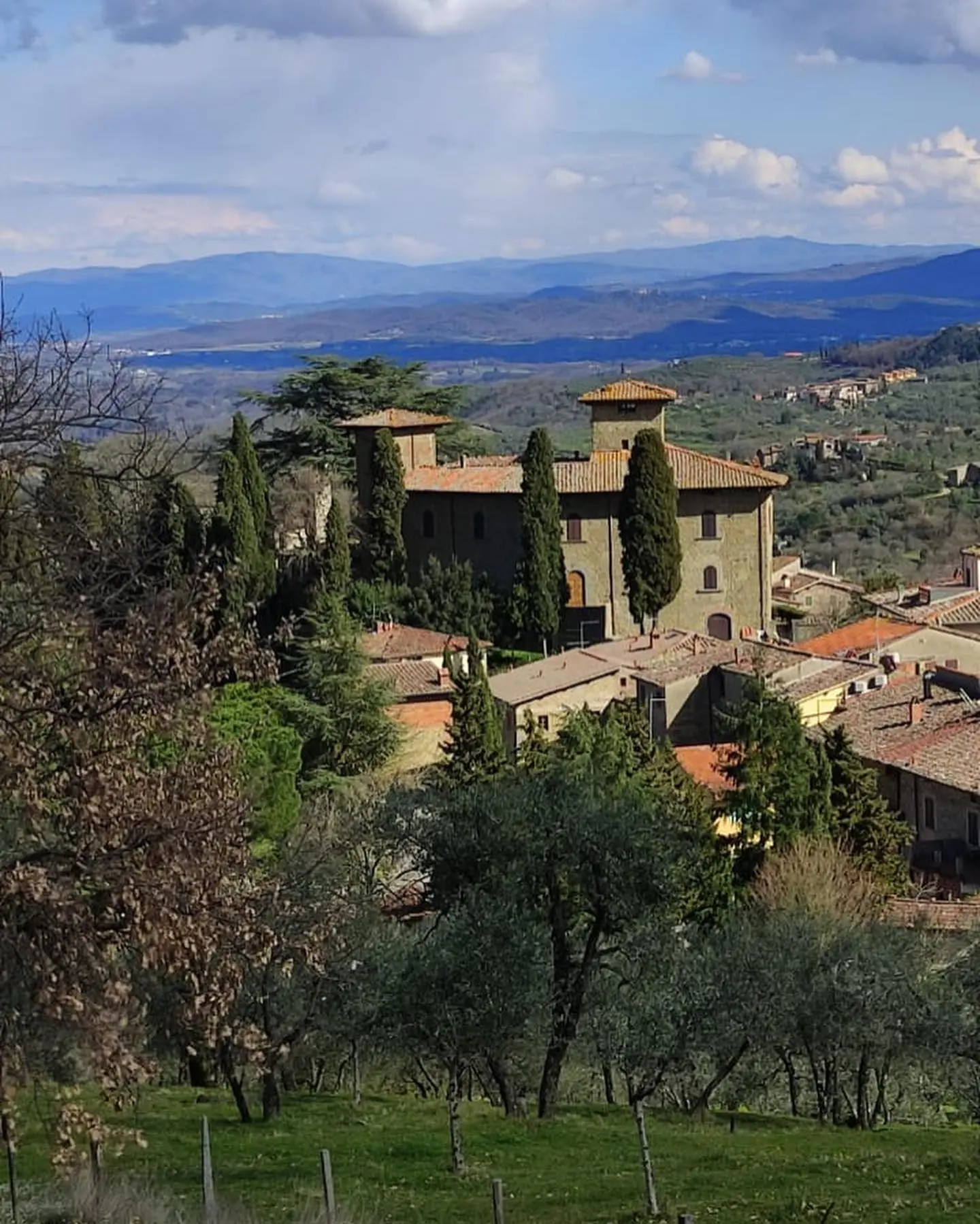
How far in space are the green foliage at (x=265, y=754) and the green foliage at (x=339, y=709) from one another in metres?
0.64

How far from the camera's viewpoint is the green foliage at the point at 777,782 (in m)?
24.8

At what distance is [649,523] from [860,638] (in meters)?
5.49

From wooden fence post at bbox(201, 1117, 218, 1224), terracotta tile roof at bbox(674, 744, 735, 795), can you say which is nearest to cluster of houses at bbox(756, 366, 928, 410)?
terracotta tile roof at bbox(674, 744, 735, 795)

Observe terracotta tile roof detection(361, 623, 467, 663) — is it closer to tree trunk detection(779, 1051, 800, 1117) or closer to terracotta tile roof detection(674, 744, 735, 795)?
terracotta tile roof detection(674, 744, 735, 795)

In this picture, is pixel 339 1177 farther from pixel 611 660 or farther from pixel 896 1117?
pixel 611 660

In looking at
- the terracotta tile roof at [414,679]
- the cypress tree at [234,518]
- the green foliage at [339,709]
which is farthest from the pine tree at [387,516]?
the green foliage at [339,709]

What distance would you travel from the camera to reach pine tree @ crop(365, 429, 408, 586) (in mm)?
43062

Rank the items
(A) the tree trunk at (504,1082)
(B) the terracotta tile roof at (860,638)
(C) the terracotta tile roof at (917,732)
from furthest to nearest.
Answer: (B) the terracotta tile roof at (860,638) → (C) the terracotta tile roof at (917,732) → (A) the tree trunk at (504,1082)

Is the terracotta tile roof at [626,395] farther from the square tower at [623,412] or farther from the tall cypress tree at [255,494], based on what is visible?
the tall cypress tree at [255,494]

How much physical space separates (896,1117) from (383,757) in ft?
48.6

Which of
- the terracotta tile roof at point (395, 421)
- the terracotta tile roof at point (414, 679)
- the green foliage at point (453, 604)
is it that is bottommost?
the terracotta tile roof at point (414, 679)

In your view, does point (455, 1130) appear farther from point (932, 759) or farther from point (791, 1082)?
point (932, 759)

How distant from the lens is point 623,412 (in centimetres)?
4753

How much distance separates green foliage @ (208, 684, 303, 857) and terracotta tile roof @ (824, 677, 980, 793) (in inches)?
361
